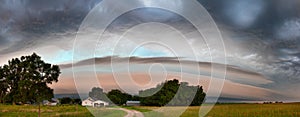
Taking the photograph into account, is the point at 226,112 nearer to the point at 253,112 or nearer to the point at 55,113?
the point at 253,112

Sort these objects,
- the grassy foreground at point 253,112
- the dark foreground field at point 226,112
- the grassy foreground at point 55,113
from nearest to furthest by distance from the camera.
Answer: the grassy foreground at point 253,112, the dark foreground field at point 226,112, the grassy foreground at point 55,113

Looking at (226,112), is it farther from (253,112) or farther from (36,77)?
(36,77)

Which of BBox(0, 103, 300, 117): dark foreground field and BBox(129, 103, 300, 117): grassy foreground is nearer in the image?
BBox(129, 103, 300, 117): grassy foreground

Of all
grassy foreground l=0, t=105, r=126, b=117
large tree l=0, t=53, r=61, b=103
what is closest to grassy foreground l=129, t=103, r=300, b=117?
grassy foreground l=0, t=105, r=126, b=117

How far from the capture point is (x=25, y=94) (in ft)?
114

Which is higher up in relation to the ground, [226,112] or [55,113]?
[55,113]

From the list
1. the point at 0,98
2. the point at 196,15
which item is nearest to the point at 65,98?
the point at 0,98

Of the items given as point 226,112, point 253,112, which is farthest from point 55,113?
point 253,112

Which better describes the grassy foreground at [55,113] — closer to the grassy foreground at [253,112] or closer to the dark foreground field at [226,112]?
the dark foreground field at [226,112]

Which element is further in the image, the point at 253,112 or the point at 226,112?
the point at 226,112

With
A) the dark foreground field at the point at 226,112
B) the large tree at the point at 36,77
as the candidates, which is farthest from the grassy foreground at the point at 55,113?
the large tree at the point at 36,77

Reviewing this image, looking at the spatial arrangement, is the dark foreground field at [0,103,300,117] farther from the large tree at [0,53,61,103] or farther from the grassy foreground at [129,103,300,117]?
the large tree at [0,53,61,103]

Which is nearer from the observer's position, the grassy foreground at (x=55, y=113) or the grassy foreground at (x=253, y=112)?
the grassy foreground at (x=253, y=112)

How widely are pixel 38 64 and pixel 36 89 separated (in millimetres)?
2386
